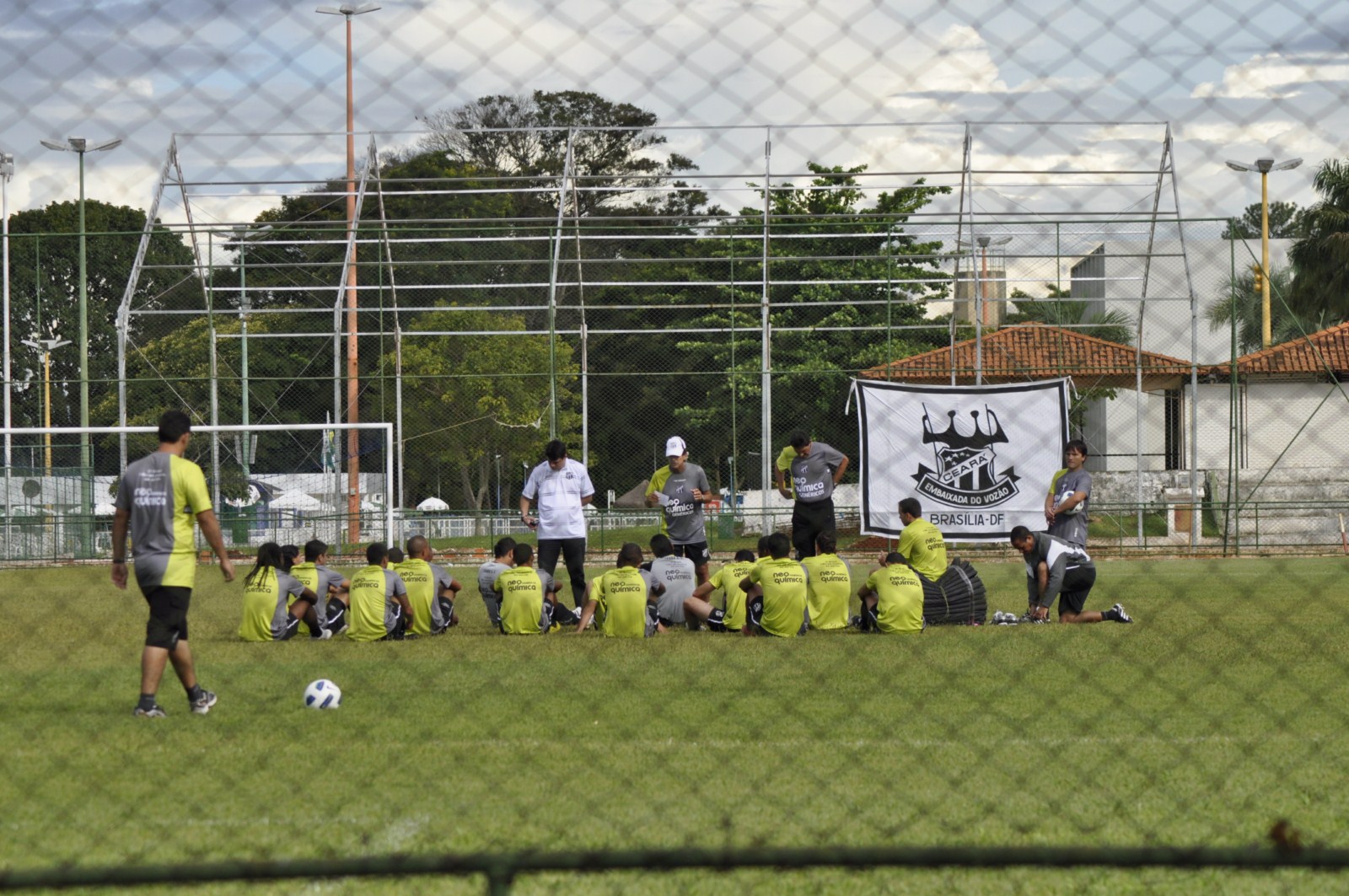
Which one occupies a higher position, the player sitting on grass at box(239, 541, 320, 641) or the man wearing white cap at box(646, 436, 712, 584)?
the man wearing white cap at box(646, 436, 712, 584)

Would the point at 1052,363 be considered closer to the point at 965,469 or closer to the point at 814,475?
the point at 965,469

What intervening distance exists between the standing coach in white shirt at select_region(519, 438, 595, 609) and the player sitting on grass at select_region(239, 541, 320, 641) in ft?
6.85

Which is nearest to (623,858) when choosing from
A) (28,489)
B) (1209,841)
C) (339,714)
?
(1209,841)

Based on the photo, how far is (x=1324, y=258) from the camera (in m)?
13.5

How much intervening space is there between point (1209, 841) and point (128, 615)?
37.2ft

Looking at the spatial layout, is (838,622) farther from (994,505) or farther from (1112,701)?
(994,505)

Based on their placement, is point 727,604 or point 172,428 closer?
point 172,428

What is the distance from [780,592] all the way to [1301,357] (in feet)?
47.8

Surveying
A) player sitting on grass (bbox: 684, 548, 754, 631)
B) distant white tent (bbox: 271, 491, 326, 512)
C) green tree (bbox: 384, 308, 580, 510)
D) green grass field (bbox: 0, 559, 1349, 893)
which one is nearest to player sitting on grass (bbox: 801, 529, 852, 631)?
player sitting on grass (bbox: 684, 548, 754, 631)

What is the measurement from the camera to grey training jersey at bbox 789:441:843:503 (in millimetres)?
13352

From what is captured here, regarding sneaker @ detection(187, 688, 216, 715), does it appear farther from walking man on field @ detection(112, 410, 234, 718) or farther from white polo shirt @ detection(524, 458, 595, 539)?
white polo shirt @ detection(524, 458, 595, 539)

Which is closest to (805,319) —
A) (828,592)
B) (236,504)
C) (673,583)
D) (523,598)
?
(236,504)

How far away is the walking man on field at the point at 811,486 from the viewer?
1335cm

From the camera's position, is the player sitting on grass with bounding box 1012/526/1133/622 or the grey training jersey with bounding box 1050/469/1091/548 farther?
the grey training jersey with bounding box 1050/469/1091/548
